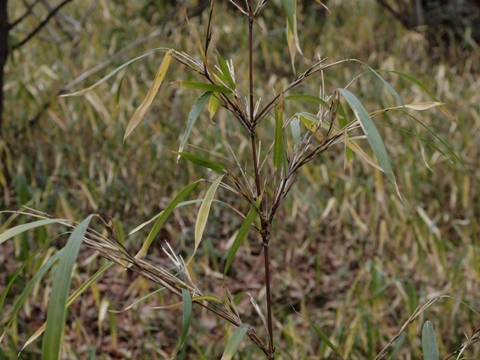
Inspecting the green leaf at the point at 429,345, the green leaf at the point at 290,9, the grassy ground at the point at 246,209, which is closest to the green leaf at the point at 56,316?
the green leaf at the point at 290,9

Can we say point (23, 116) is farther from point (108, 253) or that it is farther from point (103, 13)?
point (108, 253)

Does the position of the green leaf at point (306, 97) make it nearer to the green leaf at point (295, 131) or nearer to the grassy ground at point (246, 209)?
the green leaf at point (295, 131)

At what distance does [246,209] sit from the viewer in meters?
2.85

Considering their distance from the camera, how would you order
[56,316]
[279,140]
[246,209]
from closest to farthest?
1. [56,316]
2. [279,140]
3. [246,209]

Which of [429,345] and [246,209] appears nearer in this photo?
[429,345]

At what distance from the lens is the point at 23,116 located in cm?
297

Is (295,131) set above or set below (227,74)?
below

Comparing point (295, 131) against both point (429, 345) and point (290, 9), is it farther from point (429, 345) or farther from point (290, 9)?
point (429, 345)

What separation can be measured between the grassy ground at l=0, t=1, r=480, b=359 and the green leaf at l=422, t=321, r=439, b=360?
103 centimetres

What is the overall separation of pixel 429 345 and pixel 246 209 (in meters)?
1.99

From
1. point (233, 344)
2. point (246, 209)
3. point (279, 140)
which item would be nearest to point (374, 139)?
point (279, 140)

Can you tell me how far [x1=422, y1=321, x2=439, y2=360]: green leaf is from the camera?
868 millimetres

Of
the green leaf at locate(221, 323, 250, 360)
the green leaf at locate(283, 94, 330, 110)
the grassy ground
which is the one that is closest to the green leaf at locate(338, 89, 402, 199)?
the green leaf at locate(283, 94, 330, 110)

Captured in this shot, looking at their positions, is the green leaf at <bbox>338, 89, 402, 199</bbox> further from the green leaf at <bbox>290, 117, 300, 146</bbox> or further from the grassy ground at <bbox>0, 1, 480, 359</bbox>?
the grassy ground at <bbox>0, 1, 480, 359</bbox>
